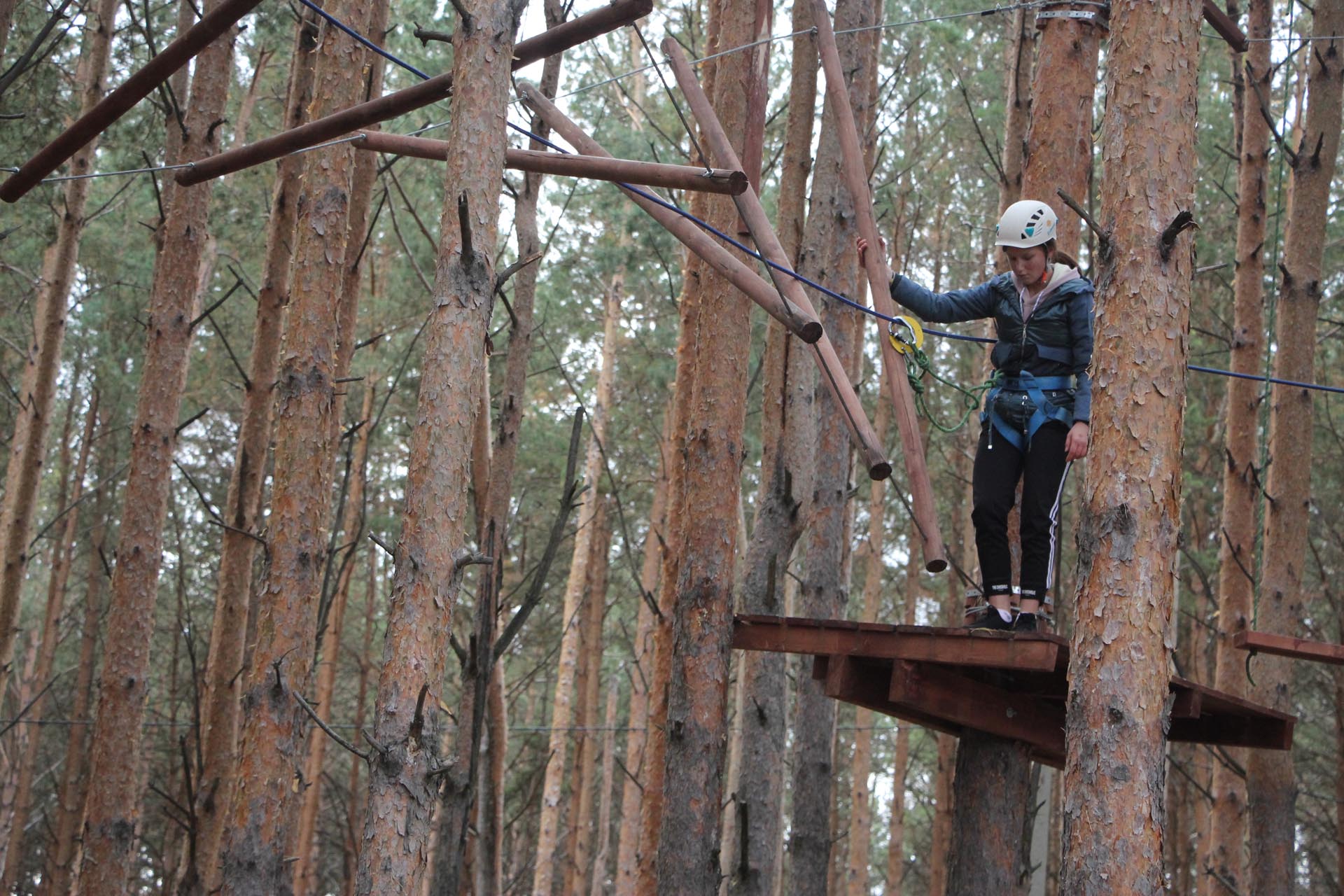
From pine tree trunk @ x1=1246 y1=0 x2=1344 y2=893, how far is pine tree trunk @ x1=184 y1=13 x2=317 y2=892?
17.8ft

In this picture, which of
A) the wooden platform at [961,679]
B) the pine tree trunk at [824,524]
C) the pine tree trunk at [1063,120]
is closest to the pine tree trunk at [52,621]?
the pine tree trunk at [824,524]

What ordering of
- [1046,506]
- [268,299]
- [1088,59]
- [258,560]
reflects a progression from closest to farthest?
[1046,506] → [1088,59] → [268,299] → [258,560]

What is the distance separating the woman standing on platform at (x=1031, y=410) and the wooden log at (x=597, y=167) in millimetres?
1212

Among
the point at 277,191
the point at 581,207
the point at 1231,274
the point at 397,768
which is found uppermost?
the point at 581,207

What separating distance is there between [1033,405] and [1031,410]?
0.02 m

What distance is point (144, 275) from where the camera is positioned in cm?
1448

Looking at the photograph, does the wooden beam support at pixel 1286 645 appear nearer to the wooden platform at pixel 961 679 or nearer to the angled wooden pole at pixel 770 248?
the wooden platform at pixel 961 679

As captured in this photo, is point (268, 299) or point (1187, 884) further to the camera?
point (1187, 884)

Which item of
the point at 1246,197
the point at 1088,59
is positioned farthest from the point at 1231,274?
the point at 1088,59

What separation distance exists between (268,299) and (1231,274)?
11.3m

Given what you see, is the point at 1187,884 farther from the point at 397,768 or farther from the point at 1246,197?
the point at 397,768

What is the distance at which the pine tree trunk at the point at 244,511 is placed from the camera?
20.8 feet

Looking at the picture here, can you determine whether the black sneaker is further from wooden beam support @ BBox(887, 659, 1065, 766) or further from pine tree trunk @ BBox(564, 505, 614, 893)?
pine tree trunk @ BBox(564, 505, 614, 893)

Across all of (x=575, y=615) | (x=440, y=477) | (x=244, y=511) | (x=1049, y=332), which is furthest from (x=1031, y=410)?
(x=575, y=615)
